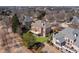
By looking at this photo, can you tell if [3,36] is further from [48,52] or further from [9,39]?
[48,52]

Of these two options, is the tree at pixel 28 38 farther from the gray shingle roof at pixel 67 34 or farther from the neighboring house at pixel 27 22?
the gray shingle roof at pixel 67 34

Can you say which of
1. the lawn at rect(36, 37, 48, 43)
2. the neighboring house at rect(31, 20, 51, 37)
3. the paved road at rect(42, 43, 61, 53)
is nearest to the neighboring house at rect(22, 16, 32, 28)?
the neighboring house at rect(31, 20, 51, 37)

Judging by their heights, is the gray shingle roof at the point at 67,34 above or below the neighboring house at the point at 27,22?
below

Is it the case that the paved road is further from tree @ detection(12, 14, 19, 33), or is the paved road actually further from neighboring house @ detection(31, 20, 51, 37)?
tree @ detection(12, 14, 19, 33)

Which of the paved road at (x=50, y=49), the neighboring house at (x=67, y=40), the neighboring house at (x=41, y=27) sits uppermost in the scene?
the neighboring house at (x=41, y=27)

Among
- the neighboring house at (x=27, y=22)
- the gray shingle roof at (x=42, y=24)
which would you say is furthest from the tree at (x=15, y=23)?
the gray shingle roof at (x=42, y=24)
